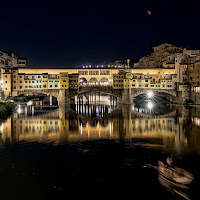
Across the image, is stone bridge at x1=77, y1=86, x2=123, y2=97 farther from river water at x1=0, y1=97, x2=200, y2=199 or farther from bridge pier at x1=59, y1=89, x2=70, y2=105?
river water at x1=0, y1=97, x2=200, y2=199

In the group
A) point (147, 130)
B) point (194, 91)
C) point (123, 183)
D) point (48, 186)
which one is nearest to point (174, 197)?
point (123, 183)

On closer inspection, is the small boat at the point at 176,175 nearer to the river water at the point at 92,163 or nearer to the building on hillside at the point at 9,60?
the river water at the point at 92,163

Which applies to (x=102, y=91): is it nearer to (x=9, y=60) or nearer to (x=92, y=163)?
(x=9, y=60)

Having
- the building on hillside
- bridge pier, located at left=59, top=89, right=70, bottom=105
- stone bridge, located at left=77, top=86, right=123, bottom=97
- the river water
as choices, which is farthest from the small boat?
the building on hillside

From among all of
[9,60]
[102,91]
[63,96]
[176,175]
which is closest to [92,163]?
[176,175]

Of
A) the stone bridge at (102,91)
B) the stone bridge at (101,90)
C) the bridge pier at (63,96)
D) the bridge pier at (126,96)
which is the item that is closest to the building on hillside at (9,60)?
the stone bridge at (102,91)

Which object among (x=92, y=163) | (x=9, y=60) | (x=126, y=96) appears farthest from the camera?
(x=9, y=60)

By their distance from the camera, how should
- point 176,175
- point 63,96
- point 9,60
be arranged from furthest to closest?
1. point 9,60
2. point 63,96
3. point 176,175

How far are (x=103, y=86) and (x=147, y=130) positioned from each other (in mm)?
35484

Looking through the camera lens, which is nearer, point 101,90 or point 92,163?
point 92,163

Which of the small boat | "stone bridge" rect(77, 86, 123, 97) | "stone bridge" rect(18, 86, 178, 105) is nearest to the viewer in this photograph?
the small boat

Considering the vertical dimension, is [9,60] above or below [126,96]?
above

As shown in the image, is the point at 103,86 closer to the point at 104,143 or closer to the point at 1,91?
the point at 1,91

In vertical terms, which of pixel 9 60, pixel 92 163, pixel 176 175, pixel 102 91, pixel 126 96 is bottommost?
pixel 92 163
